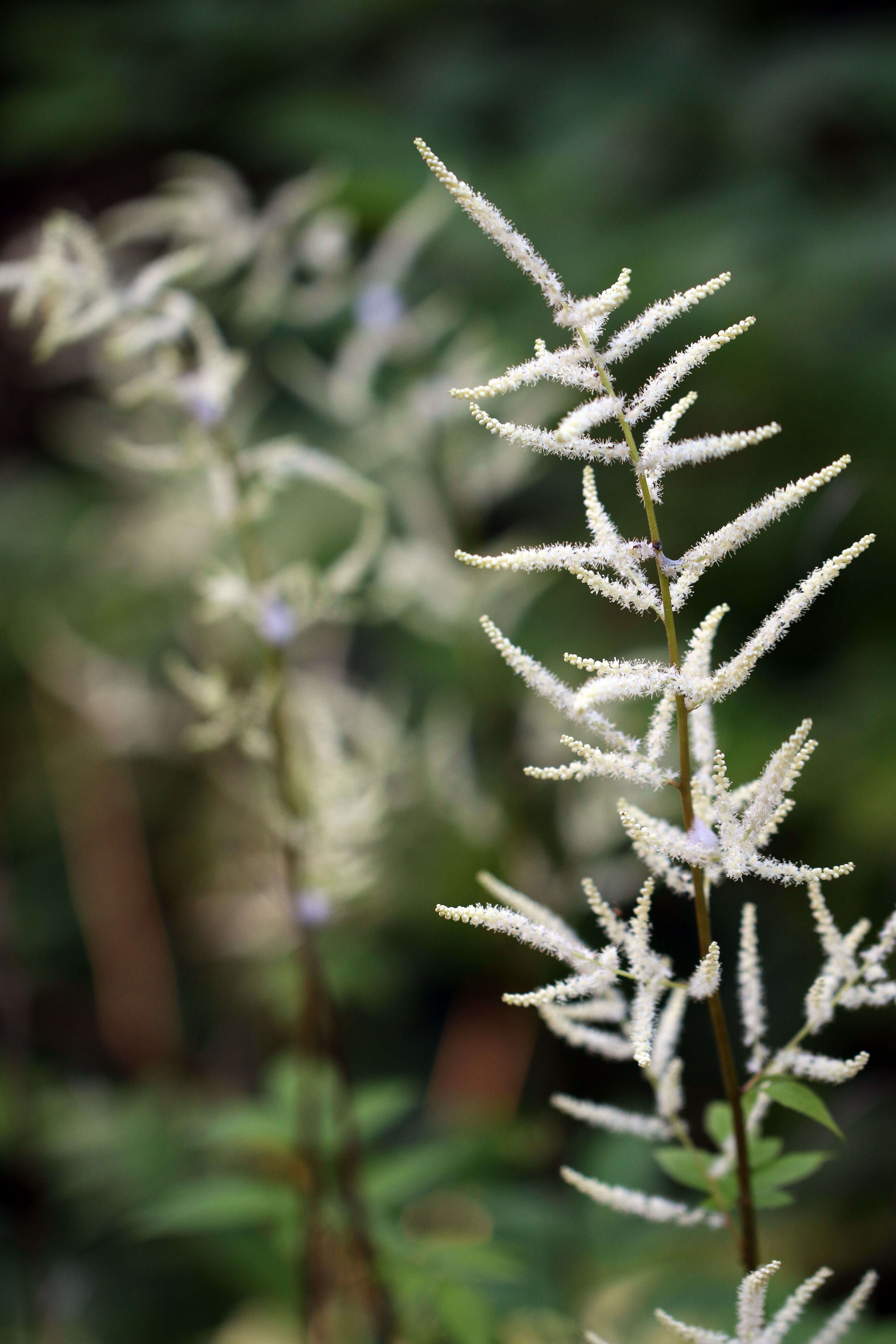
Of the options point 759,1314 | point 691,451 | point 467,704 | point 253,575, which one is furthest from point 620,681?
point 467,704

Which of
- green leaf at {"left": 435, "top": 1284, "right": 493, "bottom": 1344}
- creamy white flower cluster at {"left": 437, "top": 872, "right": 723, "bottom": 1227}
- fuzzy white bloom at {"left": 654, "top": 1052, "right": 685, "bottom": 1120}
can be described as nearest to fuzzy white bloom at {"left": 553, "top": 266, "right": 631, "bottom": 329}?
creamy white flower cluster at {"left": 437, "top": 872, "right": 723, "bottom": 1227}

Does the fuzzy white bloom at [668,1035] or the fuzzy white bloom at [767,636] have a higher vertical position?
the fuzzy white bloom at [767,636]

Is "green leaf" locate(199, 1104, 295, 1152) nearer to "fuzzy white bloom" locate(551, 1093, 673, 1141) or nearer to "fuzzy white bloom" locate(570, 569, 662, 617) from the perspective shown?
"fuzzy white bloom" locate(551, 1093, 673, 1141)

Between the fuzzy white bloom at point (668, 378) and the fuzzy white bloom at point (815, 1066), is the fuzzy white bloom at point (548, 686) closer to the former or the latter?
the fuzzy white bloom at point (668, 378)

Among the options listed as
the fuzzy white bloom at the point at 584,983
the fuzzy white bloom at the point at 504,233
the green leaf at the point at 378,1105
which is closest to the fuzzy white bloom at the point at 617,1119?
the fuzzy white bloom at the point at 584,983

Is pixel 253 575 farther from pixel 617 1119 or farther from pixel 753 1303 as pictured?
pixel 753 1303

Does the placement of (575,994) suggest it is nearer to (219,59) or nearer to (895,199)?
(895,199)

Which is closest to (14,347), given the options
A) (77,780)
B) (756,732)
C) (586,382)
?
(77,780)

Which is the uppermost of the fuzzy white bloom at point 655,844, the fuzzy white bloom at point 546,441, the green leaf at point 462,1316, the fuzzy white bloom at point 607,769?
the fuzzy white bloom at point 546,441
